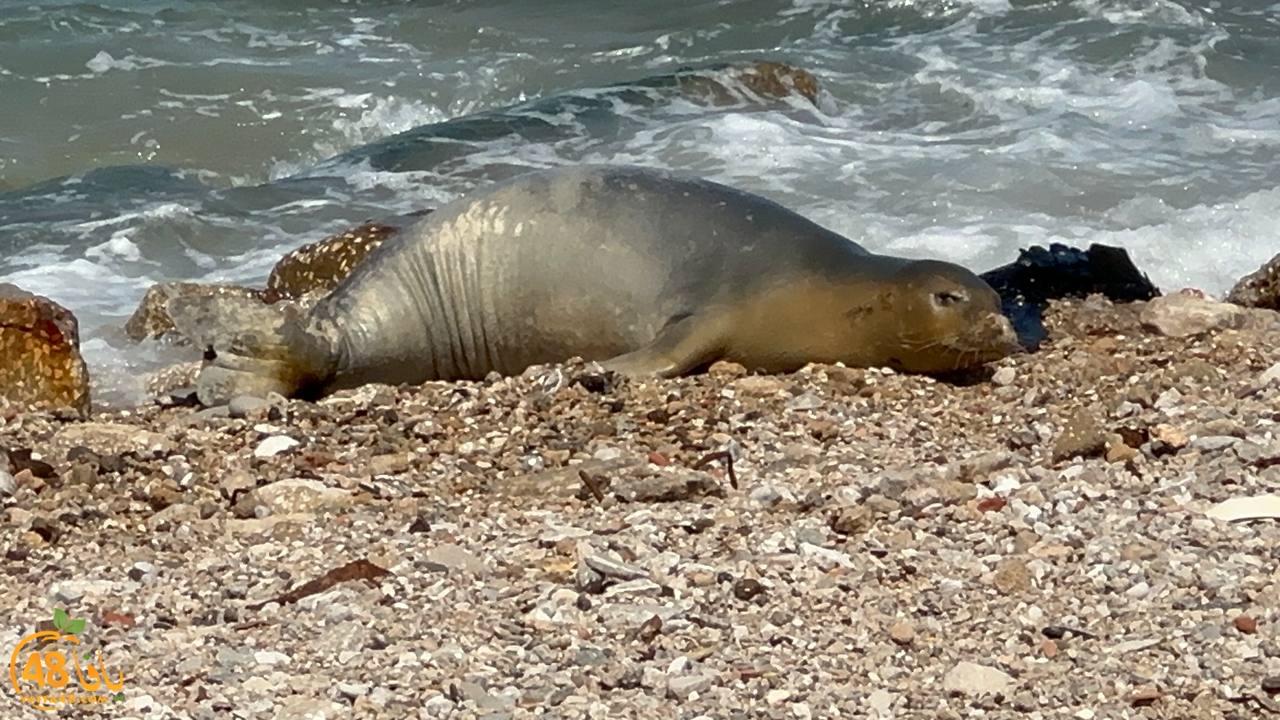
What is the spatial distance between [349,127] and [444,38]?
344 centimetres

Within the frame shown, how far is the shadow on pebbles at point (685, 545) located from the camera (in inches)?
126

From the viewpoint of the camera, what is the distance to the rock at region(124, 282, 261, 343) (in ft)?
24.7

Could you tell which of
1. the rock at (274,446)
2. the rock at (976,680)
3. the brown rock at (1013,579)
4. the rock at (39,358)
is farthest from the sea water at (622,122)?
the rock at (976,680)

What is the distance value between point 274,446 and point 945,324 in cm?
204

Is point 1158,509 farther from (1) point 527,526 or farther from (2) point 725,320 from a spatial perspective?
(2) point 725,320

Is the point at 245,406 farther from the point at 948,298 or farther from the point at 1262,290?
the point at 1262,290

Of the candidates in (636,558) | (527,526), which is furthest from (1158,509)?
(527,526)

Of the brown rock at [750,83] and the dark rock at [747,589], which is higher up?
the dark rock at [747,589]

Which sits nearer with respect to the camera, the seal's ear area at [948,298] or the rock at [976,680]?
the rock at [976,680]

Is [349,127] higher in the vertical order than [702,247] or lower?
lower

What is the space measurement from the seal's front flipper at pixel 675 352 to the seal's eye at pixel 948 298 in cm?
68

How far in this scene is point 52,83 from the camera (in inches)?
595

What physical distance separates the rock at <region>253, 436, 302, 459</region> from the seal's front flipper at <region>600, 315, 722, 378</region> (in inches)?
40.2

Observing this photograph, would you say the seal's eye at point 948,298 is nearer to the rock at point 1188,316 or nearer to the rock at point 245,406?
the rock at point 1188,316
